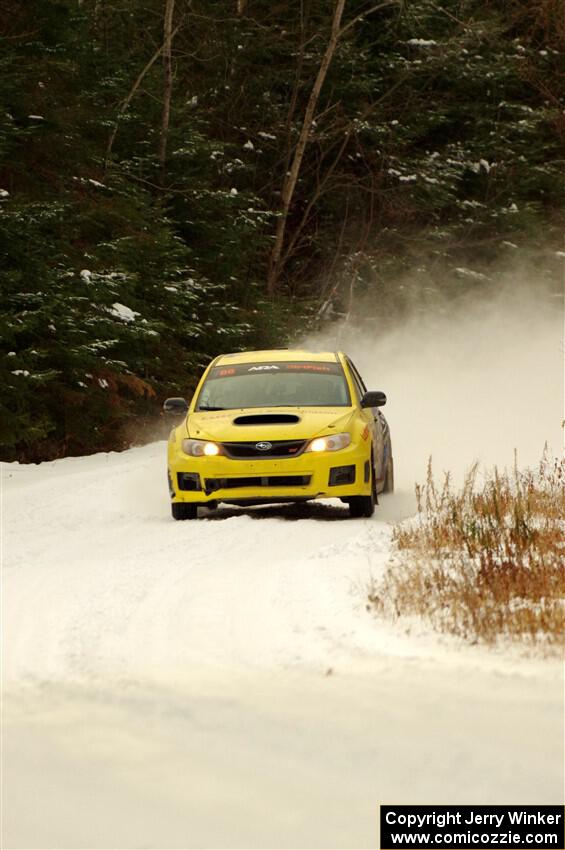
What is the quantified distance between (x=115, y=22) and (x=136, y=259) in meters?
11.4

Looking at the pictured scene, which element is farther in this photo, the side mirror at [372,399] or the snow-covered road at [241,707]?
the side mirror at [372,399]

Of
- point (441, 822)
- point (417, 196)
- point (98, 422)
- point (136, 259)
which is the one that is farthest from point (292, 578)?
point (417, 196)

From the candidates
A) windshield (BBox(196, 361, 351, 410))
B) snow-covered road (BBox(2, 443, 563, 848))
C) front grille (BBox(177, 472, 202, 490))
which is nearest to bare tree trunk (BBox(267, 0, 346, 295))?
windshield (BBox(196, 361, 351, 410))

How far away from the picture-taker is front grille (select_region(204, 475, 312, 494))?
12.4 m

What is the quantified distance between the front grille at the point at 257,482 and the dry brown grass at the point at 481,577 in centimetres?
172

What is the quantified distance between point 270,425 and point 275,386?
1337 mm

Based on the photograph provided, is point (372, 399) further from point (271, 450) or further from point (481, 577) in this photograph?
point (481, 577)

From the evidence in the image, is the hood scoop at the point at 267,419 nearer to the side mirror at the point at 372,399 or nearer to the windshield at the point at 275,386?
the windshield at the point at 275,386

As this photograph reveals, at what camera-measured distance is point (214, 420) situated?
42.6 ft

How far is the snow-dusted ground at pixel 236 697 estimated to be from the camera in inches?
190

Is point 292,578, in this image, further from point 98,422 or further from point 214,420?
point 98,422

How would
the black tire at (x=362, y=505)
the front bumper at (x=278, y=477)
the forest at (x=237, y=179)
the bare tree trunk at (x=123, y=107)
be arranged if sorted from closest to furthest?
the front bumper at (x=278, y=477) → the black tire at (x=362, y=505) → the forest at (x=237, y=179) → the bare tree trunk at (x=123, y=107)

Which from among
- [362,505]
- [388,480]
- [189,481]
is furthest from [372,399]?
[189,481]

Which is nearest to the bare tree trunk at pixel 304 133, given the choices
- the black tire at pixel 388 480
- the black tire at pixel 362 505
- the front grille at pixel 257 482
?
the black tire at pixel 388 480
